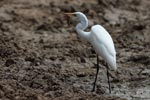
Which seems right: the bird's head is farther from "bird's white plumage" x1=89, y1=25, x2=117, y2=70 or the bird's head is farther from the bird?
"bird's white plumage" x1=89, y1=25, x2=117, y2=70

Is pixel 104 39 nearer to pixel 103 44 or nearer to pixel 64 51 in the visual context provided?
pixel 103 44

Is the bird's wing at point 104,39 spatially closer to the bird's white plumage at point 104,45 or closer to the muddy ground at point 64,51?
the bird's white plumage at point 104,45

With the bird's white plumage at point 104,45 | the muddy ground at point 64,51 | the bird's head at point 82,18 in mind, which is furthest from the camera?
the bird's head at point 82,18

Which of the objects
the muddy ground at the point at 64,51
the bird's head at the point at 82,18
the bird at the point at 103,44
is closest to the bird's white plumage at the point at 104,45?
the bird at the point at 103,44

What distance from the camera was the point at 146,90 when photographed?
401 inches

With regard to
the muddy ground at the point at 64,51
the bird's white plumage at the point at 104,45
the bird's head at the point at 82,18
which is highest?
the bird's head at the point at 82,18

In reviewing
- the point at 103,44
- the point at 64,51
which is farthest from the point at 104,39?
the point at 64,51

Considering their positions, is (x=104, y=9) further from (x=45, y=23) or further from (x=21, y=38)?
(x=21, y=38)

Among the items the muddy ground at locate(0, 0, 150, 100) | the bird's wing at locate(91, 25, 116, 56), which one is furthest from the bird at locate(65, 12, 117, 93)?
the muddy ground at locate(0, 0, 150, 100)

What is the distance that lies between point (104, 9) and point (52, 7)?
1.49m

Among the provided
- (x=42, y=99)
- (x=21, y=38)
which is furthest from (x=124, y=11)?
(x=42, y=99)

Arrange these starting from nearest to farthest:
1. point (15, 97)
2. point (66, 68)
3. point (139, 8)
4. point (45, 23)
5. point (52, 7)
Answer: point (15, 97), point (66, 68), point (45, 23), point (52, 7), point (139, 8)

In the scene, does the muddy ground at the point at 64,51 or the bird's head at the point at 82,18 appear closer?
the muddy ground at the point at 64,51

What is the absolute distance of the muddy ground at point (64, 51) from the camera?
9.85 meters
